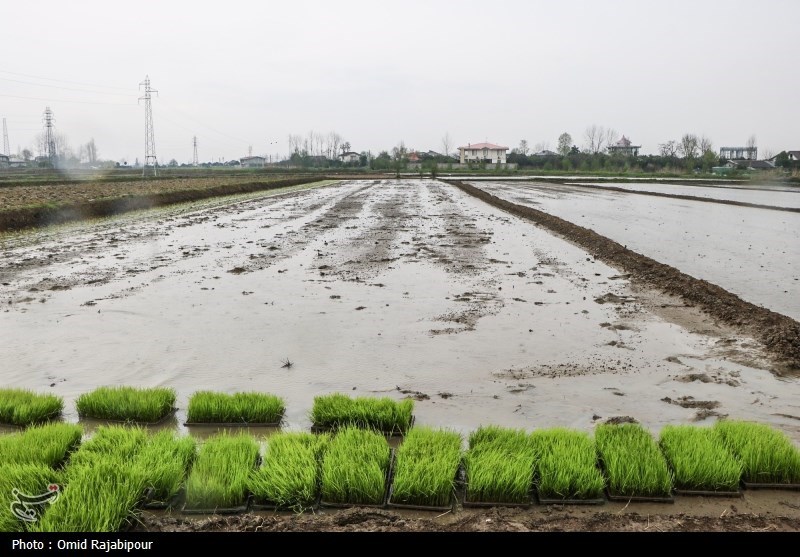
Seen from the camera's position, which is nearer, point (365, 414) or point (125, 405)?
point (365, 414)

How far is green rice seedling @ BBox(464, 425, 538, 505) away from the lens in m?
3.20

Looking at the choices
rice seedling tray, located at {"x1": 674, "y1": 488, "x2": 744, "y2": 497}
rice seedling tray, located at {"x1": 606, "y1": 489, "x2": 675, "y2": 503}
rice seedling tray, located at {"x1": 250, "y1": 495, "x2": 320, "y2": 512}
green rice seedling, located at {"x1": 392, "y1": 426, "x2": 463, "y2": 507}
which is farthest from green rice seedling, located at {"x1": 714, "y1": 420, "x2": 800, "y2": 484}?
rice seedling tray, located at {"x1": 250, "y1": 495, "x2": 320, "y2": 512}

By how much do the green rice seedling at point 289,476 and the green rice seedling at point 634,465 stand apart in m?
1.78

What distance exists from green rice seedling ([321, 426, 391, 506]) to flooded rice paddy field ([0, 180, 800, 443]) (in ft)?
2.55

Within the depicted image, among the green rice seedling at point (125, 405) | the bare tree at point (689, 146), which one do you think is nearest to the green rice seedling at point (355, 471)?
the green rice seedling at point (125, 405)

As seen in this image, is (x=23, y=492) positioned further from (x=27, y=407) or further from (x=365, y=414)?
(x=365, y=414)

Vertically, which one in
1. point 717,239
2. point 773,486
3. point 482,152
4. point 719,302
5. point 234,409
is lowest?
point 773,486

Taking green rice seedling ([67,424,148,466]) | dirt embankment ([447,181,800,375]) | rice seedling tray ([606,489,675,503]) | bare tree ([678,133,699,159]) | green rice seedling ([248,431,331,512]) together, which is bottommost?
rice seedling tray ([606,489,675,503])

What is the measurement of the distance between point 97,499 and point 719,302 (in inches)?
300

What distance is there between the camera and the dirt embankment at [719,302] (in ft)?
19.0

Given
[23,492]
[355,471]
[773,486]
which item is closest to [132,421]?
[23,492]

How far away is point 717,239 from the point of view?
1498 cm

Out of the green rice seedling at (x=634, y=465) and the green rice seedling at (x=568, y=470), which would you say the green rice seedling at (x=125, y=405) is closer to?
the green rice seedling at (x=568, y=470)

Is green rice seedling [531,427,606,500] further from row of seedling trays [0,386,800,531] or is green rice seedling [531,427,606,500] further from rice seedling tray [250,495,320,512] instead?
rice seedling tray [250,495,320,512]
